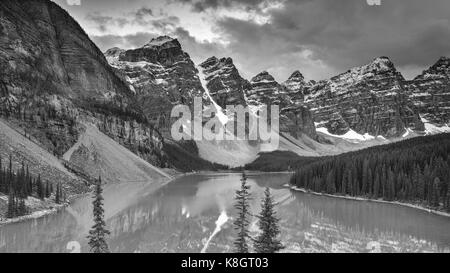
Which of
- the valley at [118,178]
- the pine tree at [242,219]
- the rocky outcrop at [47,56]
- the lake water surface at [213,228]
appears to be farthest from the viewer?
the rocky outcrop at [47,56]

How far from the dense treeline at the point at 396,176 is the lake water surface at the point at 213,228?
20.1ft

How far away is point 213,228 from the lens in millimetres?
49531

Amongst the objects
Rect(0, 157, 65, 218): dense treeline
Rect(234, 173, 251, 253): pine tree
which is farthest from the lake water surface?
Rect(234, 173, 251, 253): pine tree

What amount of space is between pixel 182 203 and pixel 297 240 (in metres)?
34.2

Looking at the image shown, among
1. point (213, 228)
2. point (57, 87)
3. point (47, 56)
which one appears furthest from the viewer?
point (47, 56)

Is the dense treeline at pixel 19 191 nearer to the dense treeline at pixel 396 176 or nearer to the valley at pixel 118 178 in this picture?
the valley at pixel 118 178

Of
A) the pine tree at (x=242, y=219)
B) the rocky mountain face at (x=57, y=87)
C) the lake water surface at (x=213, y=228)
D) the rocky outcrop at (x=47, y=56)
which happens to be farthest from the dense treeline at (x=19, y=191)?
the rocky outcrop at (x=47, y=56)

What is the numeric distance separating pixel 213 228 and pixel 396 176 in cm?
4965

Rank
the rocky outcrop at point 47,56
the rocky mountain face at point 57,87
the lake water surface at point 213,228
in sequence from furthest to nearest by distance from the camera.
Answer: the rocky outcrop at point 47,56 → the rocky mountain face at point 57,87 → the lake water surface at point 213,228

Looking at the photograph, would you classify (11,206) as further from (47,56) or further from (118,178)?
(47,56)

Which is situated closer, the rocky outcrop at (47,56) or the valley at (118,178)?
the valley at (118,178)

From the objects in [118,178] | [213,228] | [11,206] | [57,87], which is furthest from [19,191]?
[57,87]

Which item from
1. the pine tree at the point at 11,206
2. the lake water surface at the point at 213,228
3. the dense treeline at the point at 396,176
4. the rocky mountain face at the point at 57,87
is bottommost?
the lake water surface at the point at 213,228

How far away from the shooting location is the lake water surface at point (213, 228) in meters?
39.6
